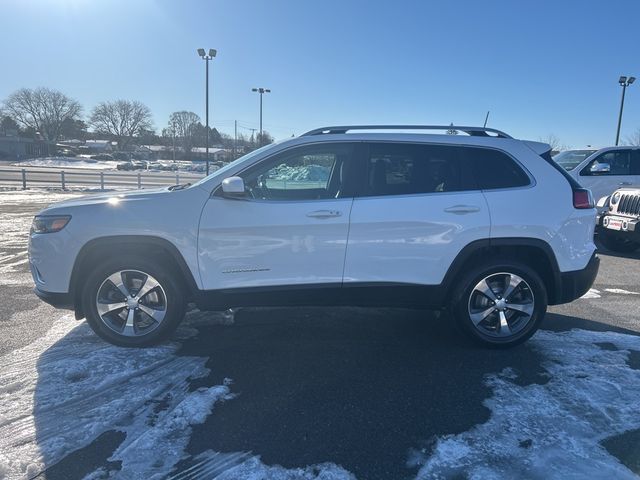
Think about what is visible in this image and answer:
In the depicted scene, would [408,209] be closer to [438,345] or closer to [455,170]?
[455,170]

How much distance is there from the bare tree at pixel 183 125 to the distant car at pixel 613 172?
106396 millimetres

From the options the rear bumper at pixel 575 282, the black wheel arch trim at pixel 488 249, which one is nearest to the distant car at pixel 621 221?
the rear bumper at pixel 575 282

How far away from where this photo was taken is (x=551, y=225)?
4.05 metres

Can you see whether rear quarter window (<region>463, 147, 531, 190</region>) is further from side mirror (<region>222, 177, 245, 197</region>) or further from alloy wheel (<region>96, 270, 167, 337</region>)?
alloy wheel (<region>96, 270, 167, 337</region>)

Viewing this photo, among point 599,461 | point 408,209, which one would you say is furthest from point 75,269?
point 599,461

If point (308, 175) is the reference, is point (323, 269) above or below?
below

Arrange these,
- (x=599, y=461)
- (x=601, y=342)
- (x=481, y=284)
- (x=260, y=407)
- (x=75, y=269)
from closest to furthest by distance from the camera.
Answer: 1. (x=599, y=461)
2. (x=260, y=407)
3. (x=75, y=269)
4. (x=481, y=284)
5. (x=601, y=342)

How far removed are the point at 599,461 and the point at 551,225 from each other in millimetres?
1999

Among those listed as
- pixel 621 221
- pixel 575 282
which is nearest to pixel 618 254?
pixel 621 221

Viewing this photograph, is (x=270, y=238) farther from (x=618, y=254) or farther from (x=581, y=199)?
(x=618, y=254)

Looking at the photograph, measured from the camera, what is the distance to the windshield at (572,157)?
1069cm

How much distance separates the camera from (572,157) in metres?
11.1

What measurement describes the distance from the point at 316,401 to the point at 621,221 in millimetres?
7658

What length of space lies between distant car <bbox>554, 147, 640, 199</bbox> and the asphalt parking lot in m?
6.12
